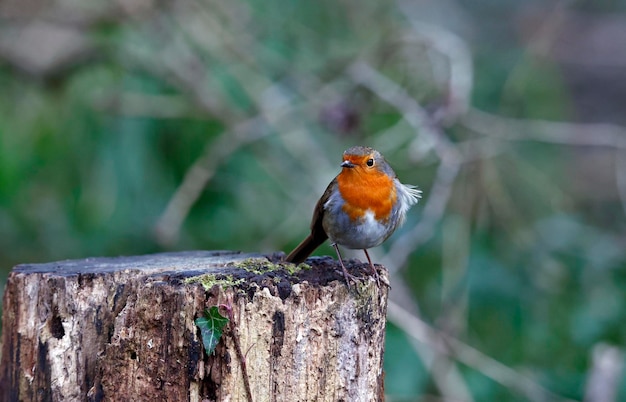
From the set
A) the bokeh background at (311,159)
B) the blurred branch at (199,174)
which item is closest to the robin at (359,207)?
the bokeh background at (311,159)

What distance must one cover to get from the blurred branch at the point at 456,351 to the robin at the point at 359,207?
5.08 ft

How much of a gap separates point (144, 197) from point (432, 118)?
2.14 meters

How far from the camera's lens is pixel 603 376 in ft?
16.0

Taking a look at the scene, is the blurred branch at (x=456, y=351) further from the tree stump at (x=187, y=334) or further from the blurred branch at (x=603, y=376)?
the tree stump at (x=187, y=334)

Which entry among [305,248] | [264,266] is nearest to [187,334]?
[264,266]

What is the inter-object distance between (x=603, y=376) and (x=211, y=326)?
317 centimetres

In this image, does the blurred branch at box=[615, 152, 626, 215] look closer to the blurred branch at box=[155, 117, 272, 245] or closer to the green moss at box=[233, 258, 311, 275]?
the blurred branch at box=[155, 117, 272, 245]

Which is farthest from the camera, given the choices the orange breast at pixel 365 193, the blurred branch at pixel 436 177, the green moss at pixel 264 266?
the blurred branch at pixel 436 177

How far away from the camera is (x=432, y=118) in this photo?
5105 mm

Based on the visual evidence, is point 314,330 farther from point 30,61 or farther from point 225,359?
point 30,61

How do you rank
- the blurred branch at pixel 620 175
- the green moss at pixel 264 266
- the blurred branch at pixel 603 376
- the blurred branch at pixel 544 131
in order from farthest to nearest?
the blurred branch at pixel 620 175 → the blurred branch at pixel 544 131 → the blurred branch at pixel 603 376 → the green moss at pixel 264 266

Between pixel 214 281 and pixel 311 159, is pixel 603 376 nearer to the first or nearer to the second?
pixel 311 159

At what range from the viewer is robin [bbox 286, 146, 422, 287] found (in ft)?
11.7

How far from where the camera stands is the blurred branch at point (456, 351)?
17.0 ft
